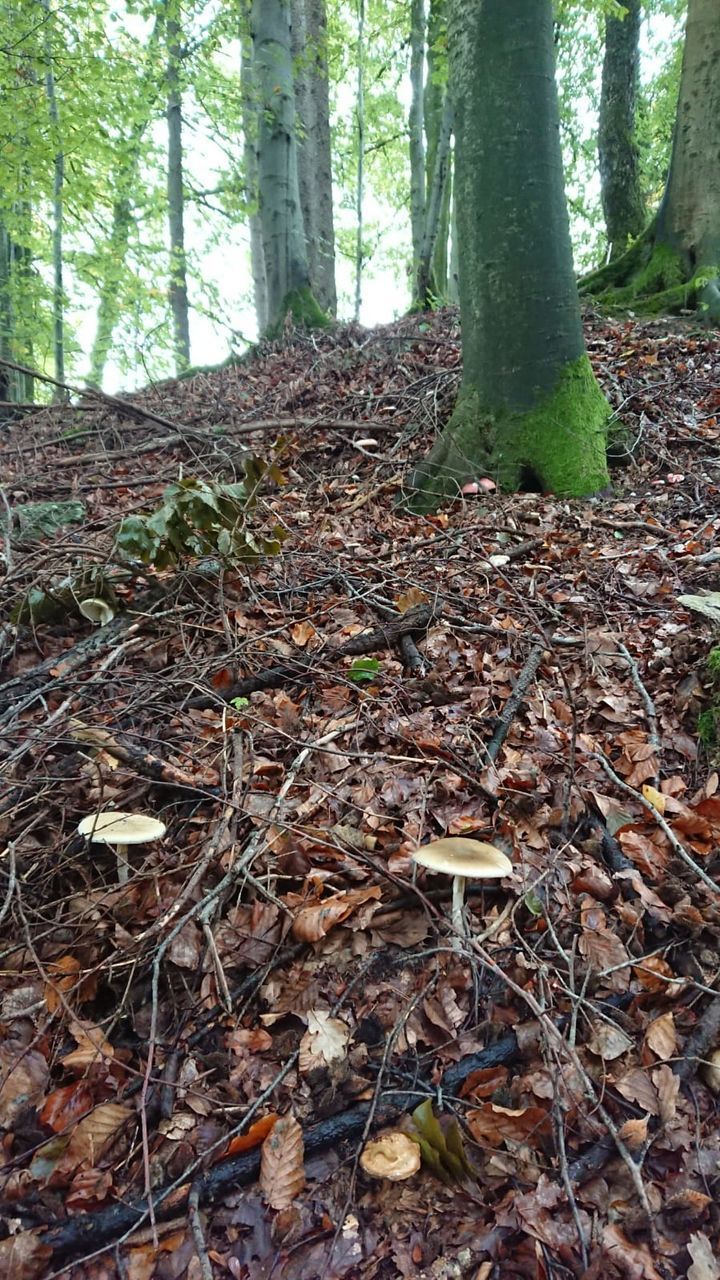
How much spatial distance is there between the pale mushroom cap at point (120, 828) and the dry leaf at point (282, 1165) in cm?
87

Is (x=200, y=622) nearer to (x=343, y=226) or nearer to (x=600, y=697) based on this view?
(x=600, y=697)

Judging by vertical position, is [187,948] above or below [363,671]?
below

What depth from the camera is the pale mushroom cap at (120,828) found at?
205 cm

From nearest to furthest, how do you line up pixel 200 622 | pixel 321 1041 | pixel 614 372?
1. pixel 321 1041
2. pixel 200 622
3. pixel 614 372

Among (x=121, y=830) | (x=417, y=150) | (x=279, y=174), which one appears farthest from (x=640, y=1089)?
(x=417, y=150)

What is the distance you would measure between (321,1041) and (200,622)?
7.06 feet

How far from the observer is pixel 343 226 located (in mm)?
23281

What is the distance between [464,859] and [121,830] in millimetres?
1094

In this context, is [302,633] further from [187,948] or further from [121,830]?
[187,948]

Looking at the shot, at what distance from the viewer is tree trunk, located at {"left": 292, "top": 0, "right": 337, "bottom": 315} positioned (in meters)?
11.4

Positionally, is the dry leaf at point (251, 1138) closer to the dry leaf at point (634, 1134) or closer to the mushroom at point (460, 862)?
the mushroom at point (460, 862)

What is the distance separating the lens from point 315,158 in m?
11.7

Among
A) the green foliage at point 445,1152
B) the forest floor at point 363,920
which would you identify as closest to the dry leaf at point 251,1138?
the forest floor at point 363,920

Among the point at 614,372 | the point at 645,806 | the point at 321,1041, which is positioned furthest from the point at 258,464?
the point at 614,372
